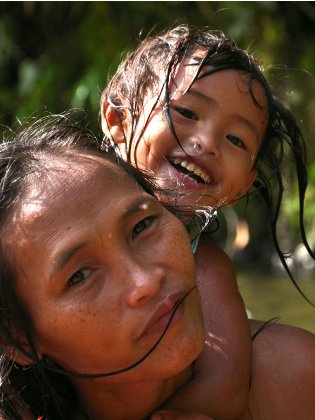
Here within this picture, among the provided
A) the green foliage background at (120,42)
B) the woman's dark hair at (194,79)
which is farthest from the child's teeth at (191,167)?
the green foliage background at (120,42)

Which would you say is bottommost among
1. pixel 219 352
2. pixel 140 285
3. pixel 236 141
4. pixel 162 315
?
pixel 219 352

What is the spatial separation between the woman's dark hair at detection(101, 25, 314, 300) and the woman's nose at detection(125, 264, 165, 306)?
979 millimetres

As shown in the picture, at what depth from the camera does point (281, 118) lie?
3.24 m

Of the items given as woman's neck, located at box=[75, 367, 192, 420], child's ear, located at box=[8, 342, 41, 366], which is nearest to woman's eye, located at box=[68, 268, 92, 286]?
child's ear, located at box=[8, 342, 41, 366]

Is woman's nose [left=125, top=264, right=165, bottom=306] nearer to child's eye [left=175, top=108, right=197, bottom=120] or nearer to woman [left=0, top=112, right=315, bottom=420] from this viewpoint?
woman [left=0, top=112, right=315, bottom=420]

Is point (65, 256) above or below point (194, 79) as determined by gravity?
Answer: above

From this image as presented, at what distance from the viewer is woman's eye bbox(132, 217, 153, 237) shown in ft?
7.12

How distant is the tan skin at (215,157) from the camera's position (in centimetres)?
262

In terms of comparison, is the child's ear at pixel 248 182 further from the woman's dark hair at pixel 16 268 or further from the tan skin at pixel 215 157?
the woman's dark hair at pixel 16 268

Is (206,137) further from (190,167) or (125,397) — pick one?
(125,397)

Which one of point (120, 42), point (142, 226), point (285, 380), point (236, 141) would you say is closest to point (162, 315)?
point (142, 226)

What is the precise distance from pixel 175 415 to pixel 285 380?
0.46 meters

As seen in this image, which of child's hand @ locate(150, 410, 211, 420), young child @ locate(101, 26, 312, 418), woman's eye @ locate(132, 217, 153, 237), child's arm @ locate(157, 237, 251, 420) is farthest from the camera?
young child @ locate(101, 26, 312, 418)

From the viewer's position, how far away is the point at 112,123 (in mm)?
3230
